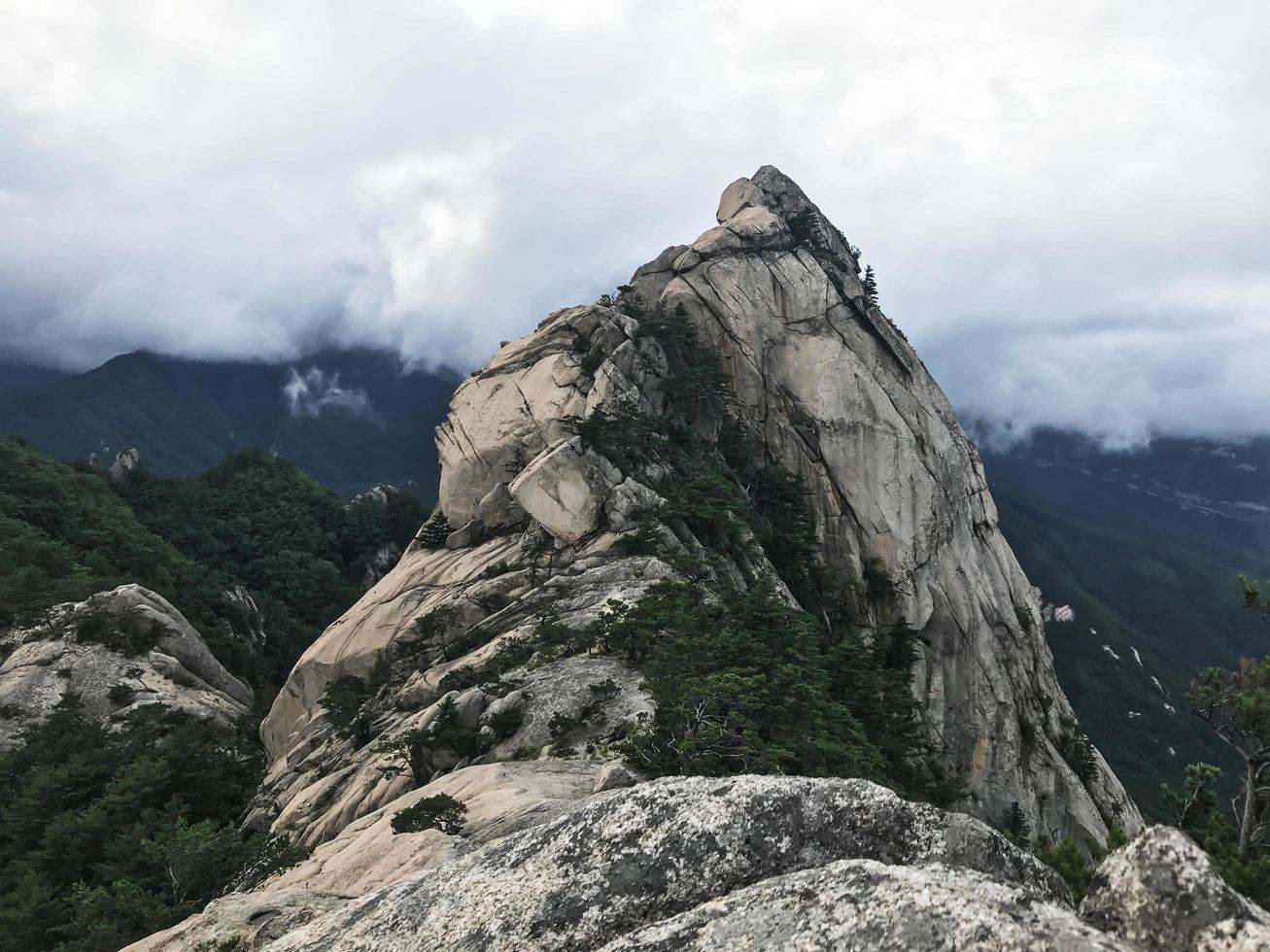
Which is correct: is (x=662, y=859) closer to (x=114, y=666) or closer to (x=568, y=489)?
(x=568, y=489)

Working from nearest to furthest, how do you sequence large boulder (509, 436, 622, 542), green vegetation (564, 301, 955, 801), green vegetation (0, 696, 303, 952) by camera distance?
green vegetation (564, 301, 955, 801), green vegetation (0, 696, 303, 952), large boulder (509, 436, 622, 542)

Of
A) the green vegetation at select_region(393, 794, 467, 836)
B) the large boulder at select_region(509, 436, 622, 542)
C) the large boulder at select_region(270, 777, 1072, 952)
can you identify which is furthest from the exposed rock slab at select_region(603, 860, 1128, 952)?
the large boulder at select_region(509, 436, 622, 542)

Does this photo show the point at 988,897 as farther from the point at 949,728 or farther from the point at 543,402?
the point at 949,728

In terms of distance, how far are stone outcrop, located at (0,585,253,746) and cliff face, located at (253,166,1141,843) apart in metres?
12.0

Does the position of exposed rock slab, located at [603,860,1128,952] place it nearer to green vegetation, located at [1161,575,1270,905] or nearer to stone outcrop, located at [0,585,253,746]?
green vegetation, located at [1161,575,1270,905]

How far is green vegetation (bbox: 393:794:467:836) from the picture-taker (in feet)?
61.4

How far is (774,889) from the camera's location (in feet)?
29.8

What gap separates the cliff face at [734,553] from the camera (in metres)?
38.2

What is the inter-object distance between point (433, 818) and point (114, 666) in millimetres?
51107

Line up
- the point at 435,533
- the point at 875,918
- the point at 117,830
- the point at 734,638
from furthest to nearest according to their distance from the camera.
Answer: the point at 435,533, the point at 117,830, the point at 734,638, the point at 875,918

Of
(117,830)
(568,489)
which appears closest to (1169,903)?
(568,489)

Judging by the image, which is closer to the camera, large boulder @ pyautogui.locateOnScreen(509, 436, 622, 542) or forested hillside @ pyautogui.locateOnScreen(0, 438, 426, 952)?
forested hillside @ pyautogui.locateOnScreen(0, 438, 426, 952)

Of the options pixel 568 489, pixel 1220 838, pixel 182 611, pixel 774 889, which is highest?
pixel 182 611

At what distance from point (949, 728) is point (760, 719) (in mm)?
46531
